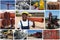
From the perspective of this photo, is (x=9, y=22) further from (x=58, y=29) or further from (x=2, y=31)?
(x=58, y=29)

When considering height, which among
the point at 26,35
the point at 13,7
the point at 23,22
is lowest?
the point at 26,35

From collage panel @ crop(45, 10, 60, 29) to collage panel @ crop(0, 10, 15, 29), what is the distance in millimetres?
304

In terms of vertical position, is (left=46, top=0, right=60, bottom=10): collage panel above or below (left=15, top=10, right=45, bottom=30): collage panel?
above

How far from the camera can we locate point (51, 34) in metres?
1.46

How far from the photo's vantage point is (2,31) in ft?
4.74

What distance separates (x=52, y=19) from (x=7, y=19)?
40 centimetres

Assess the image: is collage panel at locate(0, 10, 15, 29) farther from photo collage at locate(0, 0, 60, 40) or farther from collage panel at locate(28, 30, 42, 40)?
collage panel at locate(28, 30, 42, 40)

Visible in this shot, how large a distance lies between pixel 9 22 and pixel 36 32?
0.26 m

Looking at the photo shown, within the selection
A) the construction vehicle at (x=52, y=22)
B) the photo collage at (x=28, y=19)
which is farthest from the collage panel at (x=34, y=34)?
the construction vehicle at (x=52, y=22)

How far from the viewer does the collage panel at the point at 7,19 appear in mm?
1434

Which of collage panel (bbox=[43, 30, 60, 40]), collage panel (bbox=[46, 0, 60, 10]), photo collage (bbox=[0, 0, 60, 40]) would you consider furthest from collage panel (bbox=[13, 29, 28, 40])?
collage panel (bbox=[46, 0, 60, 10])

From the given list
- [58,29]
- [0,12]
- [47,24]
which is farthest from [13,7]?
[58,29]

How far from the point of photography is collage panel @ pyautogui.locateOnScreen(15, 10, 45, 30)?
1.44m

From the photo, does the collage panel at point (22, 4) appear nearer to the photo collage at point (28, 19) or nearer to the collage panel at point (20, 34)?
the photo collage at point (28, 19)
